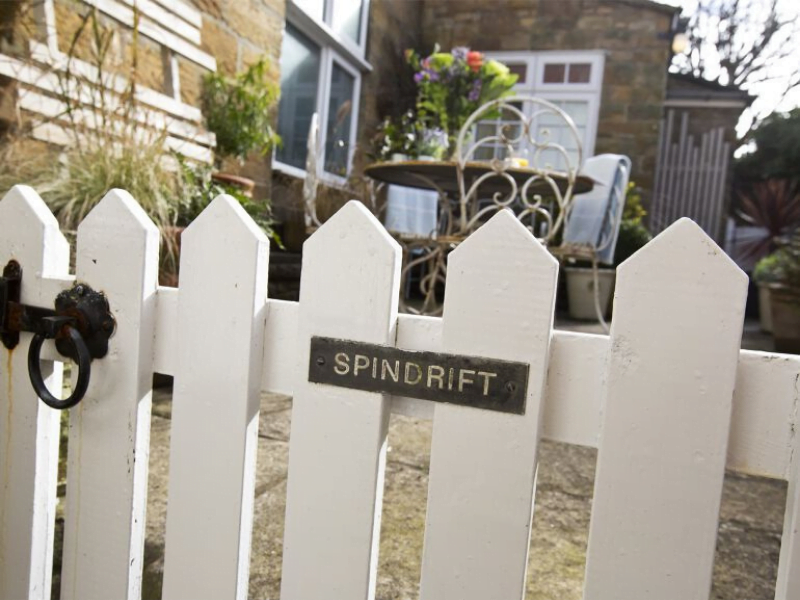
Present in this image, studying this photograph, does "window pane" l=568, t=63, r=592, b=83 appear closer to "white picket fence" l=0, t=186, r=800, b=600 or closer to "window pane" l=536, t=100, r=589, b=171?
"window pane" l=536, t=100, r=589, b=171

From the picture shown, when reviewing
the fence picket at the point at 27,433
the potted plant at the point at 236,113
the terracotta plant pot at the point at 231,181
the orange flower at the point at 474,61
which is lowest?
the fence picket at the point at 27,433

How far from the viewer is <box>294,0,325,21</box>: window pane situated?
201 inches

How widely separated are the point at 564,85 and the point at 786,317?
4.25 m

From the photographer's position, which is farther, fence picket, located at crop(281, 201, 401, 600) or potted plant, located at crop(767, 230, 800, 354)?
potted plant, located at crop(767, 230, 800, 354)

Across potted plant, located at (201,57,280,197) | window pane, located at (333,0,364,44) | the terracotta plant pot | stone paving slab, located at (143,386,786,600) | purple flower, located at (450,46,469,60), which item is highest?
window pane, located at (333,0,364,44)

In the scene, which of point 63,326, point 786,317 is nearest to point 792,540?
point 63,326

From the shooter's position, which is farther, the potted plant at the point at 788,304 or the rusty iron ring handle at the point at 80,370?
the potted plant at the point at 788,304

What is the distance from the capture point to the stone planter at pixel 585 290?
5.59 metres

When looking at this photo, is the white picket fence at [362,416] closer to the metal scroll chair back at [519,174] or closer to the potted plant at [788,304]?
the metal scroll chair back at [519,174]

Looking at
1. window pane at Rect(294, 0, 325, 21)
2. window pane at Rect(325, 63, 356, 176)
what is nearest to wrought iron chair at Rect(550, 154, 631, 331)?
window pane at Rect(294, 0, 325, 21)

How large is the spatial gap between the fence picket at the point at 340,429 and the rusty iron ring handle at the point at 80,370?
11.2 inches

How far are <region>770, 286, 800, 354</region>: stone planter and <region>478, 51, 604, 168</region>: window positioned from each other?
353cm

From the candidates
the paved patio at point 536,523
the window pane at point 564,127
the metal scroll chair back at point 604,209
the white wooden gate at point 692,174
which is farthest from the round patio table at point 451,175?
the white wooden gate at point 692,174

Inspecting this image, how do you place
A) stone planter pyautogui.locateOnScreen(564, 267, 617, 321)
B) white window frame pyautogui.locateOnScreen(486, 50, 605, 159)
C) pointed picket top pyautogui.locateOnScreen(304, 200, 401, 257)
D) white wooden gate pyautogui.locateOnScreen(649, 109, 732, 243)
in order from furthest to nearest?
1. white wooden gate pyautogui.locateOnScreen(649, 109, 732, 243)
2. white window frame pyautogui.locateOnScreen(486, 50, 605, 159)
3. stone planter pyautogui.locateOnScreen(564, 267, 617, 321)
4. pointed picket top pyautogui.locateOnScreen(304, 200, 401, 257)
